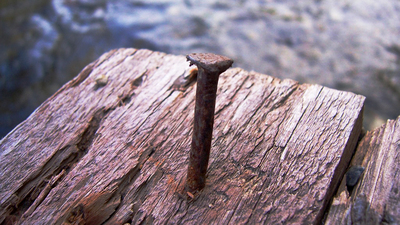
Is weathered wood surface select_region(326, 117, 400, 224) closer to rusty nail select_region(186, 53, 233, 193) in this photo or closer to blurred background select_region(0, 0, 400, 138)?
rusty nail select_region(186, 53, 233, 193)

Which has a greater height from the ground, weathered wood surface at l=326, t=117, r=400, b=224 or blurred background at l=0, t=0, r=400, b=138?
weathered wood surface at l=326, t=117, r=400, b=224

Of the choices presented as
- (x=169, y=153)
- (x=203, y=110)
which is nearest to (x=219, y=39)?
(x=169, y=153)

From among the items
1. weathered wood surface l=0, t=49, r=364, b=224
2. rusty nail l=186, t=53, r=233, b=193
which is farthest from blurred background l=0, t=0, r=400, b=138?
rusty nail l=186, t=53, r=233, b=193

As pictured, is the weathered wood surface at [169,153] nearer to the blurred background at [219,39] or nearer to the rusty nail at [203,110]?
the rusty nail at [203,110]

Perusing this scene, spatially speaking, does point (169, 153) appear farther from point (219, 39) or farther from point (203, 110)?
point (219, 39)

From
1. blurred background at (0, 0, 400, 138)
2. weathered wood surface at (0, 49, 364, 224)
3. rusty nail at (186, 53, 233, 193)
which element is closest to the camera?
rusty nail at (186, 53, 233, 193)

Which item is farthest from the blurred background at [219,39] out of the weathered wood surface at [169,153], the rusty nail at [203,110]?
the rusty nail at [203,110]
